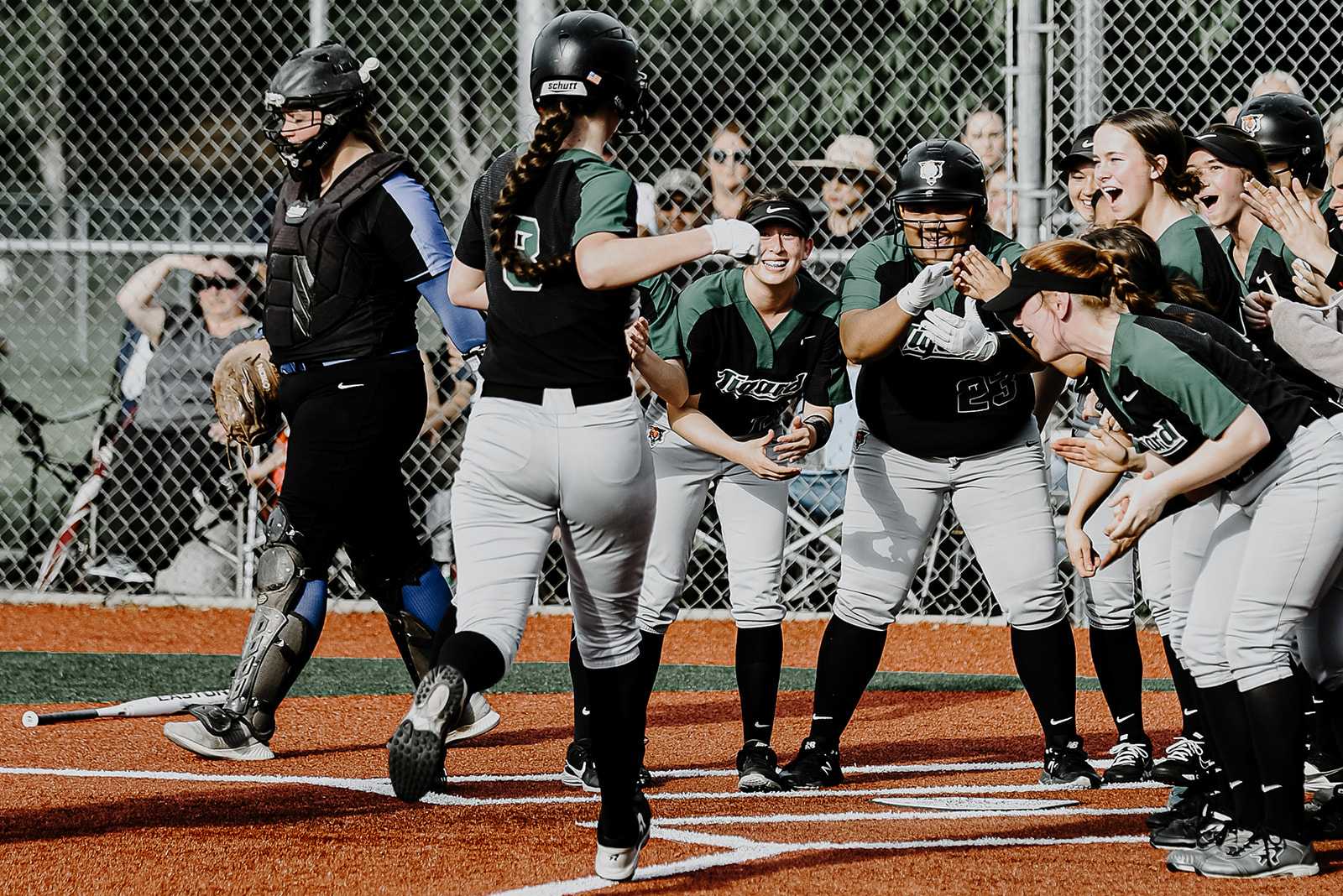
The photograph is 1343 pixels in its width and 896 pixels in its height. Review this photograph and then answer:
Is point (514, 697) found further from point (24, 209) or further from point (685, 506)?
point (24, 209)

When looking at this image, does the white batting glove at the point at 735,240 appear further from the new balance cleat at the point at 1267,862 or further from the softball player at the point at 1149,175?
the new balance cleat at the point at 1267,862

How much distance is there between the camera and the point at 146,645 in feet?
27.8

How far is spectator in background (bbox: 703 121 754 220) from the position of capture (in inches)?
361

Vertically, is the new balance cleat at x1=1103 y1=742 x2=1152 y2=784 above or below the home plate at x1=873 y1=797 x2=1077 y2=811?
below

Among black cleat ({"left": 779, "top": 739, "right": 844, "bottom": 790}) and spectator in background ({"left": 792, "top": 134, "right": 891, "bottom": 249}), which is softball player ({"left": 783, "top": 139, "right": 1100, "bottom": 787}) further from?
spectator in background ({"left": 792, "top": 134, "right": 891, "bottom": 249})

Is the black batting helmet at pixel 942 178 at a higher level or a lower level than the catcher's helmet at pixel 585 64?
Result: lower

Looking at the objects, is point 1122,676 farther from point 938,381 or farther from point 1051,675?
point 938,381

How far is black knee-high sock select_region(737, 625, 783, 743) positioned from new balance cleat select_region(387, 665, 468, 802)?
2034 millimetres

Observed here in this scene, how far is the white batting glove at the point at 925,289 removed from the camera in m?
4.81

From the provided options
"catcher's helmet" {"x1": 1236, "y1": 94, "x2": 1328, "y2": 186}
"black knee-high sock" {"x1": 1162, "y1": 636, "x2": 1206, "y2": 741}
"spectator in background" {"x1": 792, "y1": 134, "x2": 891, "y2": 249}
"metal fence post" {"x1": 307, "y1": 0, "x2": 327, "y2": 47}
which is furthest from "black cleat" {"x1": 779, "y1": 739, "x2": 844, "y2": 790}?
"metal fence post" {"x1": 307, "y1": 0, "x2": 327, "y2": 47}

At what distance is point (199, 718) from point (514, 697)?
1.81 meters

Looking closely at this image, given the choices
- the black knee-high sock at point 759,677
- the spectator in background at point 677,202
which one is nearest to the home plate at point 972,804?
the black knee-high sock at point 759,677

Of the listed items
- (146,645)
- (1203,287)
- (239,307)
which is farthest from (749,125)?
(1203,287)

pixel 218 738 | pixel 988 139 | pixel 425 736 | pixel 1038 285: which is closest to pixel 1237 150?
pixel 1038 285
